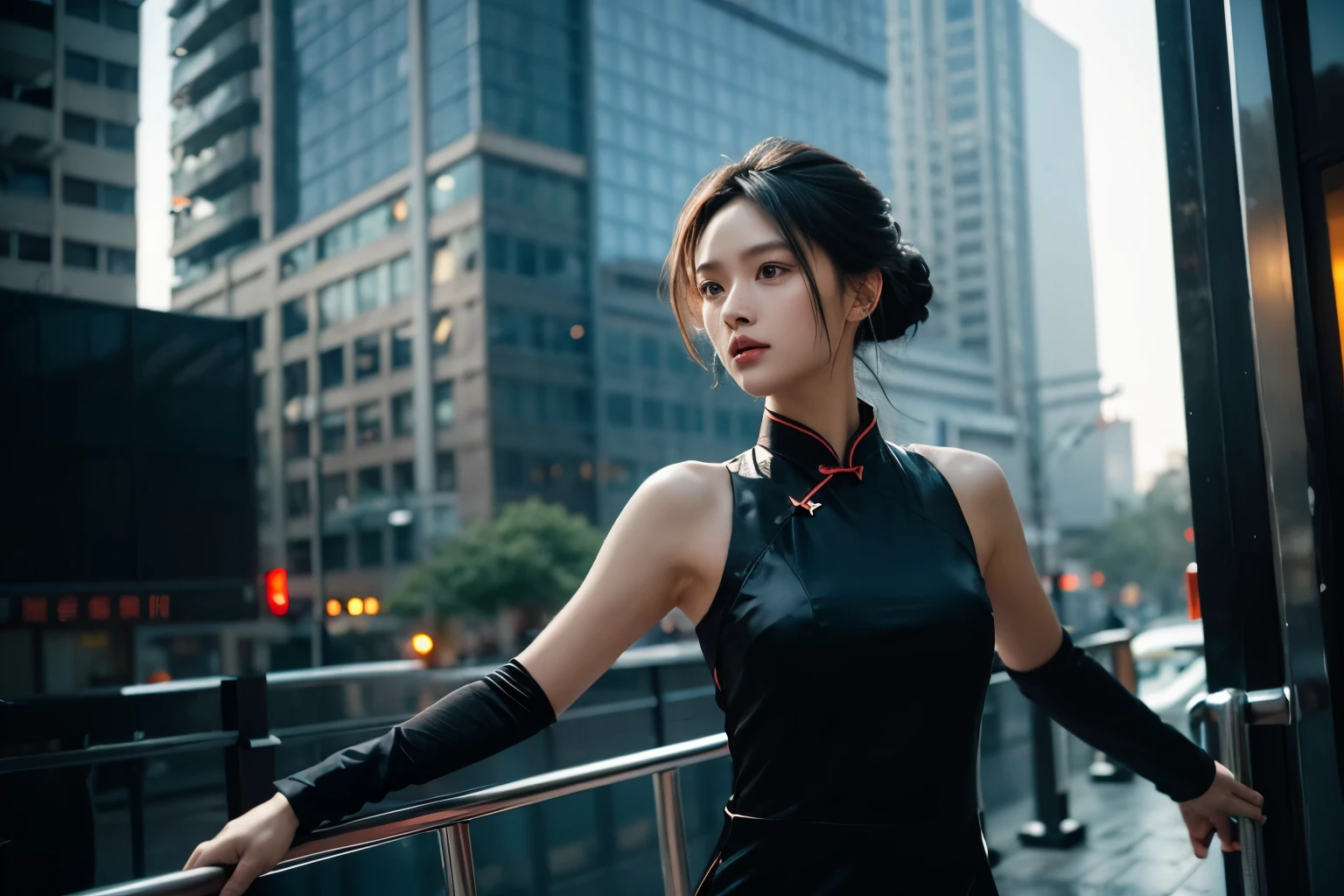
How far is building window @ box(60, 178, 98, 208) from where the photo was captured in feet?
44.8

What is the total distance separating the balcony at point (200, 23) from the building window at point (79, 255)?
24.0 metres

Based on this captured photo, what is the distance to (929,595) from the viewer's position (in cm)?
145

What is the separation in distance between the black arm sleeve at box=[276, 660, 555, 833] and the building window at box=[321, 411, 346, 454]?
46.9m

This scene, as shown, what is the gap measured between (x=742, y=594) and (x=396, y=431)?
150ft

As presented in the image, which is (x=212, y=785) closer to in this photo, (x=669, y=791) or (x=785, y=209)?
(x=669, y=791)

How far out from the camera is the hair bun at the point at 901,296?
1691 millimetres

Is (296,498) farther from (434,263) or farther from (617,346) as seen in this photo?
(617,346)

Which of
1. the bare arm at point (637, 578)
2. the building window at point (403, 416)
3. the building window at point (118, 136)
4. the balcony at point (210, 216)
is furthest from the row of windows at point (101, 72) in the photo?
the building window at point (403, 416)

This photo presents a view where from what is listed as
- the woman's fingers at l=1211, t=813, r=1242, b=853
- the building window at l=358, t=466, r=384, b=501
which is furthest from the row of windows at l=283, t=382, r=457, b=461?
the woman's fingers at l=1211, t=813, r=1242, b=853

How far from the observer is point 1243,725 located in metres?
1.97

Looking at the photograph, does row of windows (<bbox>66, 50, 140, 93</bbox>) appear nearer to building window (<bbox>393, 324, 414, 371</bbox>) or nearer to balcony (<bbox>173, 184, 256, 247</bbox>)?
balcony (<bbox>173, 184, 256, 247</bbox>)

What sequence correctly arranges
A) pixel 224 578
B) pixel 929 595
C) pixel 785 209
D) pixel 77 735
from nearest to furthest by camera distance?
1. pixel 929 595
2. pixel 785 209
3. pixel 77 735
4. pixel 224 578

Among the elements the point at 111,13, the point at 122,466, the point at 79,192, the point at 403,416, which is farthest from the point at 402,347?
the point at 122,466

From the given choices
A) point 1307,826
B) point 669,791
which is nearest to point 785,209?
point 669,791
